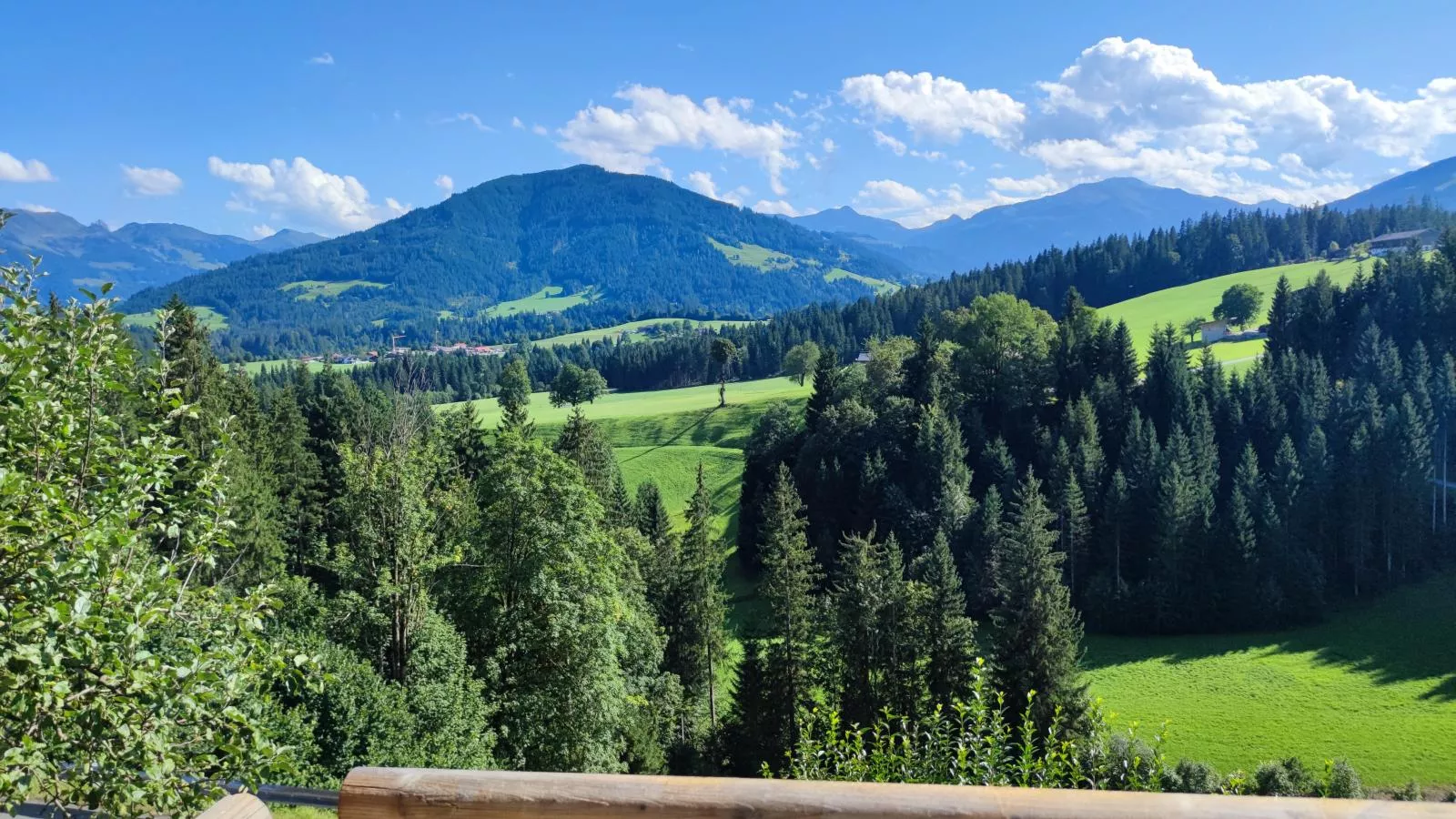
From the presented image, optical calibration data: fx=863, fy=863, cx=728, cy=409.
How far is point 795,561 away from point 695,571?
6.88m

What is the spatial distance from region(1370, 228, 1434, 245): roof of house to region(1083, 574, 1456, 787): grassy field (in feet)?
384

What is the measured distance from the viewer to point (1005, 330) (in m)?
74.4

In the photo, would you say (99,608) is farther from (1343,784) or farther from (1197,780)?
(1343,784)

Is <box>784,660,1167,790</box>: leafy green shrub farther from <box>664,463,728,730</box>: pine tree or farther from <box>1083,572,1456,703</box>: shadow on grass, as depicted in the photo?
A: <box>1083,572,1456,703</box>: shadow on grass

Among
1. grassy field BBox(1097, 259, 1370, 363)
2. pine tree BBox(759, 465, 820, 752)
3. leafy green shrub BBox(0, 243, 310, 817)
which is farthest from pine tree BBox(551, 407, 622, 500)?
grassy field BBox(1097, 259, 1370, 363)

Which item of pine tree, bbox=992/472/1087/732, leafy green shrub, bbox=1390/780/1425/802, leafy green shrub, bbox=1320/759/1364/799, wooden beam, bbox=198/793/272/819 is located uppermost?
wooden beam, bbox=198/793/272/819

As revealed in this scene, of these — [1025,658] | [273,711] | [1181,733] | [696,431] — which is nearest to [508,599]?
[273,711]

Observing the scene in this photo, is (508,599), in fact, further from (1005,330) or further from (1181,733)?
(1005,330)

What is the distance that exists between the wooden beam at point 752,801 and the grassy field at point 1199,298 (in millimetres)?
113787

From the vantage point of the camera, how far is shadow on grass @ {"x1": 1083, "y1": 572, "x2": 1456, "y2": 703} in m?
46.2

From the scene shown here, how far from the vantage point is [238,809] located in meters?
3.28

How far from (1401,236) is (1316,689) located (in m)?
142

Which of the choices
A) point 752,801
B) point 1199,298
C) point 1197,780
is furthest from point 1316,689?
point 1199,298

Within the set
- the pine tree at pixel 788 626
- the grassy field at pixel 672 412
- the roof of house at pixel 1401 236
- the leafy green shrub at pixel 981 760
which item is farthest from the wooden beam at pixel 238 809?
the roof of house at pixel 1401 236
